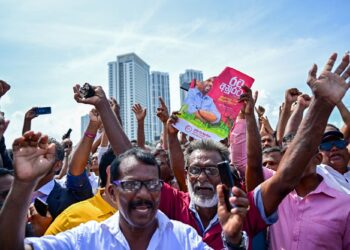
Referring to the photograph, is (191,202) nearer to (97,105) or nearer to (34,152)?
(97,105)

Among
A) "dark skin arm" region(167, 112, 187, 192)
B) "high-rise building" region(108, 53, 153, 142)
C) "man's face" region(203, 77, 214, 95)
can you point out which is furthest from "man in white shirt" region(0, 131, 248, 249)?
"high-rise building" region(108, 53, 153, 142)

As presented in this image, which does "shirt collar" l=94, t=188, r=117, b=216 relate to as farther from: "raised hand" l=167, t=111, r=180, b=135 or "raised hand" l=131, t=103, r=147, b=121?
"raised hand" l=131, t=103, r=147, b=121

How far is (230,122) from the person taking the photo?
4.29 m

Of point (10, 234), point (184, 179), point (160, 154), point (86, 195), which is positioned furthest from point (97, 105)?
point (160, 154)

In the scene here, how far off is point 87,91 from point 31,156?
5.23 feet

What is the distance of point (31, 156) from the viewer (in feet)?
6.50

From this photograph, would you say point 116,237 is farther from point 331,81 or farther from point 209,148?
point 331,81

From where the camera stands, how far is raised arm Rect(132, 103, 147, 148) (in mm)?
5199

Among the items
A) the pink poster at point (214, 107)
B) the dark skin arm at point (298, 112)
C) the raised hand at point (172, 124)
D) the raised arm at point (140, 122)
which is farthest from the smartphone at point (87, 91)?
the dark skin arm at point (298, 112)

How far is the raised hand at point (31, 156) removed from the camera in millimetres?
1908

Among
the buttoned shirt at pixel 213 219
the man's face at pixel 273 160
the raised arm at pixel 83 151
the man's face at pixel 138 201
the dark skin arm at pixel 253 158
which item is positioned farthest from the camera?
the man's face at pixel 273 160

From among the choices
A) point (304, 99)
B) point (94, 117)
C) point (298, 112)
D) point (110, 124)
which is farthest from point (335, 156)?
point (94, 117)

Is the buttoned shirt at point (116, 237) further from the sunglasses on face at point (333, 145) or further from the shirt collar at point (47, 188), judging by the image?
the sunglasses on face at point (333, 145)

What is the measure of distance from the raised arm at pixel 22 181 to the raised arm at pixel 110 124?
1.25 meters
